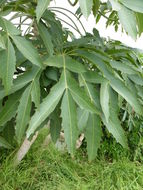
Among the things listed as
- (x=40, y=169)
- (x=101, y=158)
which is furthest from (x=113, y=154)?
(x=40, y=169)

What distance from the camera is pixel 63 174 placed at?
1.59 meters

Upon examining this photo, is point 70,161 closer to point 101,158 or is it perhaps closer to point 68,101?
point 101,158

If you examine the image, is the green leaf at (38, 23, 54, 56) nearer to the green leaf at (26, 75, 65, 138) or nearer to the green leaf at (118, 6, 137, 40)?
the green leaf at (26, 75, 65, 138)

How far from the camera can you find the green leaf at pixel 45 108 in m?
0.64

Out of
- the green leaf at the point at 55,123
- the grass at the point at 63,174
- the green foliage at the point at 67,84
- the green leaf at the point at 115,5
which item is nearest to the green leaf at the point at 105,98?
the green foliage at the point at 67,84

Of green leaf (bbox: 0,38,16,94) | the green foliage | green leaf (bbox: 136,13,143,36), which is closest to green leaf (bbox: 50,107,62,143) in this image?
the green foliage

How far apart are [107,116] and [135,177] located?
1002 mm

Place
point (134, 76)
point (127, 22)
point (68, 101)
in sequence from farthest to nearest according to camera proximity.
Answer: point (134, 76) < point (68, 101) < point (127, 22)

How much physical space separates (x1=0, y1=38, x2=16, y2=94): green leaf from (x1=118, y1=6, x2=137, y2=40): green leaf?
239 millimetres

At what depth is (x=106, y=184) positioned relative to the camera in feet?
4.96

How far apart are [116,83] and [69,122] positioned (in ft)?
0.60

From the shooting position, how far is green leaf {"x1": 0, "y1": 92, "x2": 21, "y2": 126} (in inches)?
29.4

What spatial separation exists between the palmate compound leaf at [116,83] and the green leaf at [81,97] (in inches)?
4.0

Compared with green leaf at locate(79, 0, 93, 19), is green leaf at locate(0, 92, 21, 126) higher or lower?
lower
